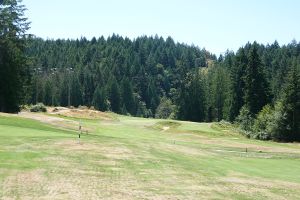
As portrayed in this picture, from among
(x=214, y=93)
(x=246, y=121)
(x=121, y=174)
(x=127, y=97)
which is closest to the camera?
(x=121, y=174)

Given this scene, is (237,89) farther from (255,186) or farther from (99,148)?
(255,186)

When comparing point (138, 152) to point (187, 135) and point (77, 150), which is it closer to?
point (77, 150)

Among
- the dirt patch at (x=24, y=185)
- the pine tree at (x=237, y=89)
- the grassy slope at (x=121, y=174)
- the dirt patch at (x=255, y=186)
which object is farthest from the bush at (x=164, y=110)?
the dirt patch at (x=24, y=185)

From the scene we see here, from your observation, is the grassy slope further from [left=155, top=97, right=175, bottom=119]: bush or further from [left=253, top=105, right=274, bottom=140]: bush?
[left=155, top=97, right=175, bottom=119]: bush

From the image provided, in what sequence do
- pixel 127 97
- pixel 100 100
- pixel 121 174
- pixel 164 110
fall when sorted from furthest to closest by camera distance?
pixel 164 110 < pixel 127 97 < pixel 100 100 < pixel 121 174

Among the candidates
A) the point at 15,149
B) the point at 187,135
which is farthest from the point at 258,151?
the point at 15,149

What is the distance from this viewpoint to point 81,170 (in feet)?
73.0

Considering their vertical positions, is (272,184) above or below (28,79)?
below

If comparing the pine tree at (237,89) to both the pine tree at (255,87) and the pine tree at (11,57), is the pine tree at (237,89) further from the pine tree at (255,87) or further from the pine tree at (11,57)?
the pine tree at (11,57)

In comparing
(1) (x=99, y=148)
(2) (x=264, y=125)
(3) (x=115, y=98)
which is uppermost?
(3) (x=115, y=98)

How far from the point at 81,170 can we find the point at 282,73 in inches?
5385

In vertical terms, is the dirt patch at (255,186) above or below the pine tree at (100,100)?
below

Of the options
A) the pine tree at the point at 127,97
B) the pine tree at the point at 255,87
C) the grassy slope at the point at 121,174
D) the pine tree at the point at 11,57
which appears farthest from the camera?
the pine tree at the point at 127,97

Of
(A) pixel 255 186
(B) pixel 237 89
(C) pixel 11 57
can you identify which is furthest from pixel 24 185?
(B) pixel 237 89
